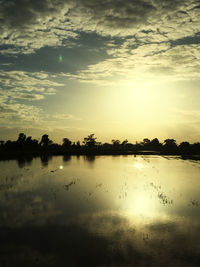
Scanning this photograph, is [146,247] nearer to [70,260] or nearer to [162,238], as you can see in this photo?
[162,238]

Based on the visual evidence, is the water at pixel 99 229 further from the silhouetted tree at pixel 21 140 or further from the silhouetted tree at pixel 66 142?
the silhouetted tree at pixel 66 142

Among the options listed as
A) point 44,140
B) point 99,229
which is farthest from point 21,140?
point 99,229

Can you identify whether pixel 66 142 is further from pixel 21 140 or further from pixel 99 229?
pixel 99 229

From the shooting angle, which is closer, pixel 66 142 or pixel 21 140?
pixel 21 140

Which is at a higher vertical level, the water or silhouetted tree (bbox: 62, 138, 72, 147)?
silhouetted tree (bbox: 62, 138, 72, 147)

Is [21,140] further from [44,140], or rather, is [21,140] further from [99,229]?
[99,229]

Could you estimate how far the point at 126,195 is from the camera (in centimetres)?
2277

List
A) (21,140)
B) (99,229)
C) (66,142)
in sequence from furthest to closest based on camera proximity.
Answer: (66,142), (21,140), (99,229)

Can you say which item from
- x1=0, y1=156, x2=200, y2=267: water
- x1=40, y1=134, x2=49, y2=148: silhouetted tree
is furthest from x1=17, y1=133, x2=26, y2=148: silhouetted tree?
x1=0, y1=156, x2=200, y2=267: water

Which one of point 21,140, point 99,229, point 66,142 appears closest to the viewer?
point 99,229

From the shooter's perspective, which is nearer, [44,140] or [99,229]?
[99,229]

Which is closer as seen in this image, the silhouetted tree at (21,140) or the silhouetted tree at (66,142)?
the silhouetted tree at (21,140)

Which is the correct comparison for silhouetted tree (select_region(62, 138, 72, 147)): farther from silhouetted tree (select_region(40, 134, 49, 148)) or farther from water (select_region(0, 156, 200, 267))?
water (select_region(0, 156, 200, 267))

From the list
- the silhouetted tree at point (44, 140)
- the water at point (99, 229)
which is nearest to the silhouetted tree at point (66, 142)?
the silhouetted tree at point (44, 140)
